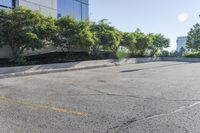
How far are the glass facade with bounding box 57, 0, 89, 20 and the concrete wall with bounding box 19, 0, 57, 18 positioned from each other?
1.28m

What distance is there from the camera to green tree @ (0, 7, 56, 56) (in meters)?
18.8

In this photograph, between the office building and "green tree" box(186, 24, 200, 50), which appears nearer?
the office building

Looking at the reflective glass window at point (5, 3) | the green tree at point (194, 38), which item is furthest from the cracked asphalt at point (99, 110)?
the green tree at point (194, 38)

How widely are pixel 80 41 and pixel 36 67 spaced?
5484 mm

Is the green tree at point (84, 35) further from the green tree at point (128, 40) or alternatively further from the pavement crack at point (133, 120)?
the pavement crack at point (133, 120)

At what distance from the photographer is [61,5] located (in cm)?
2912

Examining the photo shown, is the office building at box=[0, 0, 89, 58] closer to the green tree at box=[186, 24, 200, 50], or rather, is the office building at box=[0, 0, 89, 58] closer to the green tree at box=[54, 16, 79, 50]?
the green tree at box=[54, 16, 79, 50]

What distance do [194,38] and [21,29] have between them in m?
39.9

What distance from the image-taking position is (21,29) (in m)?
18.9

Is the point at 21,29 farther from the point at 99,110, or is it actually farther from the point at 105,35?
the point at 99,110

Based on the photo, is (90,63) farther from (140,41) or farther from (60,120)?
(60,120)

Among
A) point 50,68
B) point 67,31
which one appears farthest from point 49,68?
point 67,31

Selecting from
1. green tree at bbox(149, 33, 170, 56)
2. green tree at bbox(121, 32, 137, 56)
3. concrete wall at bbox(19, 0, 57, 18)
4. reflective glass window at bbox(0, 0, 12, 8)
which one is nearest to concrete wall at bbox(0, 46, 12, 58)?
reflective glass window at bbox(0, 0, 12, 8)

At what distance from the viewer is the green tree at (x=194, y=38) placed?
5184 centimetres
